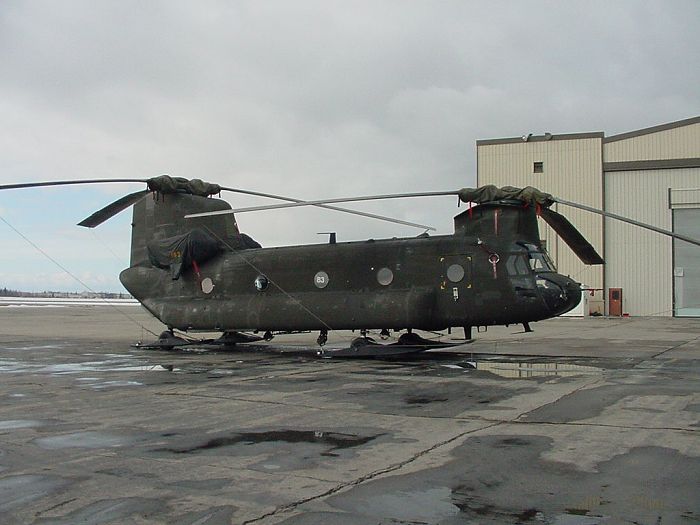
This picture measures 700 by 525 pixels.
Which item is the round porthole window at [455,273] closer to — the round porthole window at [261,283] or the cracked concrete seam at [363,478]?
the round porthole window at [261,283]

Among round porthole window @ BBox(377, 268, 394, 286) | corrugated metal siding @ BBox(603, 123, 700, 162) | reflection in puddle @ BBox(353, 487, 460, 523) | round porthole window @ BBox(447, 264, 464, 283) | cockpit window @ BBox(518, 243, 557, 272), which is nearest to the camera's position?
reflection in puddle @ BBox(353, 487, 460, 523)

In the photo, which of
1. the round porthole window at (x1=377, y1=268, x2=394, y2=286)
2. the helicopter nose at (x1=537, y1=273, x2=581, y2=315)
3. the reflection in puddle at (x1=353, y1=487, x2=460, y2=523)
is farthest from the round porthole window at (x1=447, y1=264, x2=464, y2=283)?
the reflection in puddle at (x1=353, y1=487, x2=460, y2=523)

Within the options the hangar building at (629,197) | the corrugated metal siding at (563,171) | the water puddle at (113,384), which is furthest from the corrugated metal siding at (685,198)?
the water puddle at (113,384)

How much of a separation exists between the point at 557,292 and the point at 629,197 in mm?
35445

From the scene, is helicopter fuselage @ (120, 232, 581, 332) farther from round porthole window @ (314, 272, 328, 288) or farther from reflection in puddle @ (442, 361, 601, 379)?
reflection in puddle @ (442, 361, 601, 379)

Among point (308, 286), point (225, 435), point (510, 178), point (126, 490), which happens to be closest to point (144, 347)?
point (308, 286)

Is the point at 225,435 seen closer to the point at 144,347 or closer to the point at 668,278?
the point at 144,347

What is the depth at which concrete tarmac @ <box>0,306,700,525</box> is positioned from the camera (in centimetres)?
521

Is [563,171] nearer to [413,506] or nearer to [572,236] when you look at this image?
[572,236]

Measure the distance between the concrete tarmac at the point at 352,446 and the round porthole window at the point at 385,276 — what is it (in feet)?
12.3

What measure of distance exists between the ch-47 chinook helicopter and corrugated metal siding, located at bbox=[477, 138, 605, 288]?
32.2 meters

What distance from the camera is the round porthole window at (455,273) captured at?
1744 centimetres

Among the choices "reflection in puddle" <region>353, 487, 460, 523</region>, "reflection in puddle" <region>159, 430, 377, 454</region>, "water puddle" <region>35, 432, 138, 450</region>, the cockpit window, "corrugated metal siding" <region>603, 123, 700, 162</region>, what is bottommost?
"water puddle" <region>35, 432, 138, 450</region>

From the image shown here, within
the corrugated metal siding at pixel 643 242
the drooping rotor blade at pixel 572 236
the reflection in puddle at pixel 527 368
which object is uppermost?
the corrugated metal siding at pixel 643 242
